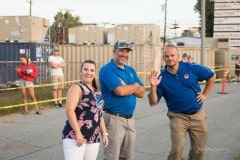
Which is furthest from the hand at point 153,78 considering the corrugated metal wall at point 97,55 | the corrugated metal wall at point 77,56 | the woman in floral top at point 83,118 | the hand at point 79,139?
the corrugated metal wall at point 97,55

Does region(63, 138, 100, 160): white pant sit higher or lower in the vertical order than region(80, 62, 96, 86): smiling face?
lower

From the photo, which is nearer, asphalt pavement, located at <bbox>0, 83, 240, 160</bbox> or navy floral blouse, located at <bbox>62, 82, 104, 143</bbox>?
navy floral blouse, located at <bbox>62, 82, 104, 143</bbox>

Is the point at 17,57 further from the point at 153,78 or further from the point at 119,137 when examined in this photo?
the point at 119,137

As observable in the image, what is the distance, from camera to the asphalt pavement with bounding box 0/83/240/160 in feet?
25.5

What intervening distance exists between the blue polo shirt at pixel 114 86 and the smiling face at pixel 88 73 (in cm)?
41

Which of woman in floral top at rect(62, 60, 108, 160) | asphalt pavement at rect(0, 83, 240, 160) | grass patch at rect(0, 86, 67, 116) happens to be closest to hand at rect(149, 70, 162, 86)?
woman in floral top at rect(62, 60, 108, 160)

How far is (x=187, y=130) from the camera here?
6.00 meters

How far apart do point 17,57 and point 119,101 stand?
1497 centimetres

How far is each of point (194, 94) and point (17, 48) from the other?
1471cm

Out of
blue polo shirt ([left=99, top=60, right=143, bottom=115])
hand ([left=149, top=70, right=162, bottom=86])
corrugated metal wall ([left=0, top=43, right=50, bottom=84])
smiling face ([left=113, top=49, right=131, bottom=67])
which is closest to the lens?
blue polo shirt ([left=99, top=60, right=143, bottom=115])

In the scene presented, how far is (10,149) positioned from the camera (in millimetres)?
8047

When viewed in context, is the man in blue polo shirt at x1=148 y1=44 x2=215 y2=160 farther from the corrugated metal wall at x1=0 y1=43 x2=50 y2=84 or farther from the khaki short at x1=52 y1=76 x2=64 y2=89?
the corrugated metal wall at x1=0 y1=43 x2=50 y2=84

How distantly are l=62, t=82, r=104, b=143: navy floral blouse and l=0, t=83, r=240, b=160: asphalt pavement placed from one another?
2.77m

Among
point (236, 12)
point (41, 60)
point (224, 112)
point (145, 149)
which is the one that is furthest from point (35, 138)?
point (236, 12)
